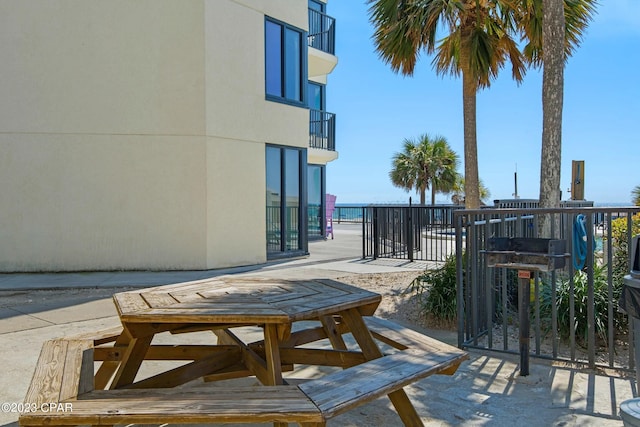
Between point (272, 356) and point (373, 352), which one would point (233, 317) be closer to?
point (272, 356)

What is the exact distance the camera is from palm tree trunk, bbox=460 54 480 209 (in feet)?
25.6

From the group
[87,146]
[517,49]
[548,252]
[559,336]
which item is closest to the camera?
[548,252]

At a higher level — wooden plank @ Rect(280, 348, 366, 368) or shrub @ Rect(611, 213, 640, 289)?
shrub @ Rect(611, 213, 640, 289)

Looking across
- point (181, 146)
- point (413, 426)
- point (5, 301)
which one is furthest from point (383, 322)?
point (181, 146)

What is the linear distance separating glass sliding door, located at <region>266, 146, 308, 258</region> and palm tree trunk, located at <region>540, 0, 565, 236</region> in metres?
6.22

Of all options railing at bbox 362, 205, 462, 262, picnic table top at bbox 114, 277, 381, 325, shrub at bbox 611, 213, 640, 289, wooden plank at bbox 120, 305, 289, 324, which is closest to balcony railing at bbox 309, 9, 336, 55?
railing at bbox 362, 205, 462, 262

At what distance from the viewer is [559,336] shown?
4695mm

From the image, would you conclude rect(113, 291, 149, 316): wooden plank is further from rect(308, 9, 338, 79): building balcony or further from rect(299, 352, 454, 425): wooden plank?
rect(308, 9, 338, 79): building balcony

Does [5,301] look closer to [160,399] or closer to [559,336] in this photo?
[160,399]

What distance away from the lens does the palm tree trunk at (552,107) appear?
597 centimetres

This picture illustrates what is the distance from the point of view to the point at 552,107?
606 centimetres

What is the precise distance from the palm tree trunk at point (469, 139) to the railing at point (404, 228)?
2.73 metres

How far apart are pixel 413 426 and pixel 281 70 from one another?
9.78 meters

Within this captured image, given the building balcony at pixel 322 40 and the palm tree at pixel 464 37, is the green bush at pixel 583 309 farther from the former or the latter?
the building balcony at pixel 322 40
